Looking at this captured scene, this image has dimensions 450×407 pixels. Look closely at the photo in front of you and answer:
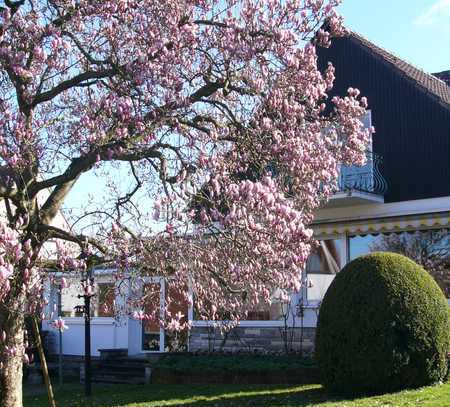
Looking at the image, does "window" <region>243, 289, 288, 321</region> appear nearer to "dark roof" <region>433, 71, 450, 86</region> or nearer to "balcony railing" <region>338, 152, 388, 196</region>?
"balcony railing" <region>338, 152, 388, 196</region>

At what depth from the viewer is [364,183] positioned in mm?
17891

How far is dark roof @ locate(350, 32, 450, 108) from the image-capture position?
58.6 feet

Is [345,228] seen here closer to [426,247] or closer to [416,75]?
[426,247]

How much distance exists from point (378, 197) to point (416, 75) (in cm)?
409

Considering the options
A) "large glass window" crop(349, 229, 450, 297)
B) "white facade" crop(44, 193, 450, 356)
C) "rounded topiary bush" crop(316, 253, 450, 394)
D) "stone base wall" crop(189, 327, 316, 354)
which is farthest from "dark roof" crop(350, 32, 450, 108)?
"rounded topiary bush" crop(316, 253, 450, 394)

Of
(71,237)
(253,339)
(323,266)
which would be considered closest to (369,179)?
(323,266)

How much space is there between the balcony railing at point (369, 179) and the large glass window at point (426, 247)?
117 centimetres

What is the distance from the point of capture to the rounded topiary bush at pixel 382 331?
36.0 ft

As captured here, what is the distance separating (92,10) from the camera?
966cm

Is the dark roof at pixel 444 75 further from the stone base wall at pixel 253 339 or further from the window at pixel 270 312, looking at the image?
the stone base wall at pixel 253 339

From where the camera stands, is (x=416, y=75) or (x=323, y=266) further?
(x=416, y=75)

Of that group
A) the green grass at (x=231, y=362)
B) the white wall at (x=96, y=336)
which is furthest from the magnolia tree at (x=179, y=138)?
the white wall at (x=96, y=336)

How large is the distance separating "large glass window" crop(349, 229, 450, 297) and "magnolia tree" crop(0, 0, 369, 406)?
276 inches

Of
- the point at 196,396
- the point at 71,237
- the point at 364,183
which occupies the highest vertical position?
the point at 364,183
